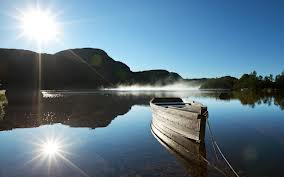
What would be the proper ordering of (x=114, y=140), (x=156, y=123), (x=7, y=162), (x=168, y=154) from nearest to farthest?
(x=7, y=162) < (x=168, y=154) < (x=114, y=140) < (x=156, y=123)

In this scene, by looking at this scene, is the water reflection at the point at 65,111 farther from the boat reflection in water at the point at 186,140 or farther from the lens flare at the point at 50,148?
the boat reflection in water at the point at 186,140

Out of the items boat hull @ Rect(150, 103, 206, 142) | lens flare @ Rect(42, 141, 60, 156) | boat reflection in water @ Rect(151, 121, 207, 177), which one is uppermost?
boat hull @ Rect(150, 103, 206, 142)

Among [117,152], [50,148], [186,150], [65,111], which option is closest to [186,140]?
[186,150]

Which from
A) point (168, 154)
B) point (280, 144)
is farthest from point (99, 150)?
point (280, 144)

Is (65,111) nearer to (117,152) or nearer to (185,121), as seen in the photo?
(117,152)

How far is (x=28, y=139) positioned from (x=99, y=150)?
7.61 metres

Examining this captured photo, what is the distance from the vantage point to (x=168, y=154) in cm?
1697

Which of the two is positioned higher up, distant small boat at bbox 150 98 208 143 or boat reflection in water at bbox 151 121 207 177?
distant small boat at bbox 150 98 208 143

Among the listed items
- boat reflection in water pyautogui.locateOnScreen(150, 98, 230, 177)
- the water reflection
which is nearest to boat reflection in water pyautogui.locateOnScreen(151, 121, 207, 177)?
boat reflection in water pyautogui.locateOnScreen(150, 98, 230, 177)

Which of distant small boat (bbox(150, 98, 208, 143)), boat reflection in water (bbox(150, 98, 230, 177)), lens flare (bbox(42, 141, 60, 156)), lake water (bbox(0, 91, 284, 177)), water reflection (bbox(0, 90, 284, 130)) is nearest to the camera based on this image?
lake water (bbox(0, 91, 284, 177))

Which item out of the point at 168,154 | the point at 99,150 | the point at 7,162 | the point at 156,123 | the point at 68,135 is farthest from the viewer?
the point at 156,123

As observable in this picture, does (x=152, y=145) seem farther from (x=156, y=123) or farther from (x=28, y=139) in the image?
(x=28, y=139)

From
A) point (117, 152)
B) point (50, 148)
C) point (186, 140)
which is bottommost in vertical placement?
point (50, 148)

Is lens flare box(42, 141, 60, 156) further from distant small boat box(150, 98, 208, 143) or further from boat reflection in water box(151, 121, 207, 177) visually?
distant small boat box(150, 98, 208, 143)
